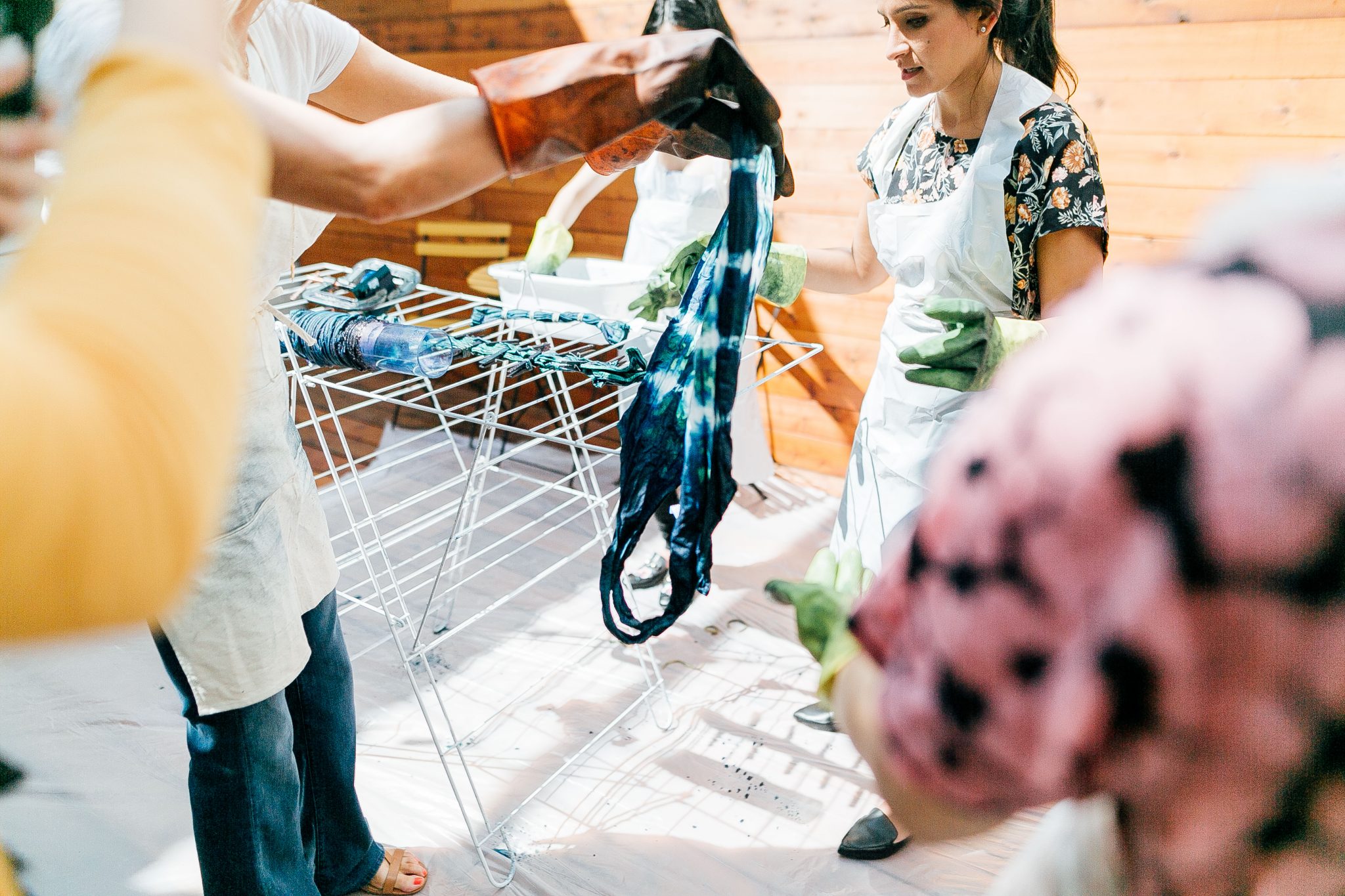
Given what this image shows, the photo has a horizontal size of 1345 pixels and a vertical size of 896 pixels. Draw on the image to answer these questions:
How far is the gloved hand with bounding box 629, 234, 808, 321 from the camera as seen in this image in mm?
1438

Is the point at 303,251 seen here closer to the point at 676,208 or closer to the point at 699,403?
the point at 699,403

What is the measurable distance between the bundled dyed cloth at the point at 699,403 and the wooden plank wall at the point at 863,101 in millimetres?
1658

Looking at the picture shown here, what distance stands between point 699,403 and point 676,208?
1817 mm

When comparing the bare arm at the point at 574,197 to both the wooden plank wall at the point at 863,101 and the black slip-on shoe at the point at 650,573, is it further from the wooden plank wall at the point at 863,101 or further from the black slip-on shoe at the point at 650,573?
the black slip-on shoe at the point at 650,573

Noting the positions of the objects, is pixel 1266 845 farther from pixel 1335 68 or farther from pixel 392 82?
pixel 1335 68

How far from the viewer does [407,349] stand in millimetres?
1221

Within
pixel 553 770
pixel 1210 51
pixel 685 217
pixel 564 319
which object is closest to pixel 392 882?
pixel 553 770

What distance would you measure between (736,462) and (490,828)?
1481mm

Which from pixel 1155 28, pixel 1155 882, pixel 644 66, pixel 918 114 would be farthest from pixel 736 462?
pixel 1155 882

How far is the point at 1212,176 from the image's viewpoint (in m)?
2.18

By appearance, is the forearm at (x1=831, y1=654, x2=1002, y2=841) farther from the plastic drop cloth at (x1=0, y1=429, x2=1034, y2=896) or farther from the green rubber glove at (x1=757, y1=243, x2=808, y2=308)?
the plastic drop cloth at (x1=0, y1=429, x2=1034, y2=896)

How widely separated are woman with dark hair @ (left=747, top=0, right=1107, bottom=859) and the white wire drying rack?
0.72ft

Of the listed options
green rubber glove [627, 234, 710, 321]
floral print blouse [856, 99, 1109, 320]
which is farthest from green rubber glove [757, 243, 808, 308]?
floral print blouse [856, 99, 1109, 320]

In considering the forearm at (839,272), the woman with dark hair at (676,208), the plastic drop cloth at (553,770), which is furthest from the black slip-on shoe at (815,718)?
the forearm at (839,272)
